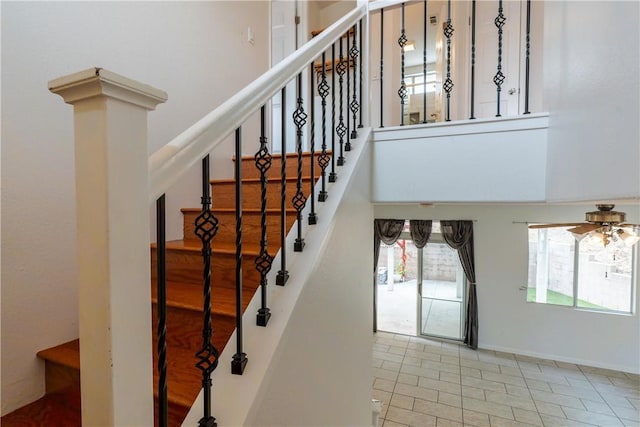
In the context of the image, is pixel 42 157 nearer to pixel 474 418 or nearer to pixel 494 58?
pixel 474 418

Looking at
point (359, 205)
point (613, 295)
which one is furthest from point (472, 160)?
point (613, 295)

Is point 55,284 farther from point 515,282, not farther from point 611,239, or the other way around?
point 515,282

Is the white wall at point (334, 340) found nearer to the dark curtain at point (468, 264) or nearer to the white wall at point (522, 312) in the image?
the dark curtain at point (468, 264)

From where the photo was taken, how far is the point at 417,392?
443cm

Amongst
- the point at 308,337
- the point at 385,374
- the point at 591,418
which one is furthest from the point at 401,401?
the point at 308,337

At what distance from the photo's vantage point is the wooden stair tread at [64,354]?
123cm

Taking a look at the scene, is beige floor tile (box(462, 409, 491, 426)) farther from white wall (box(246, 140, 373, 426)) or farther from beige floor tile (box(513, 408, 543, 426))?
white wall (box(246, 140, 373, 426))

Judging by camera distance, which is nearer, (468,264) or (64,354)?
(64,354)

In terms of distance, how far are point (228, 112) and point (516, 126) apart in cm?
147

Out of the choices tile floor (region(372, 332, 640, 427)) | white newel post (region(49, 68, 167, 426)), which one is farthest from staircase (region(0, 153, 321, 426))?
tile floor (region(372, 332, 640, 427))

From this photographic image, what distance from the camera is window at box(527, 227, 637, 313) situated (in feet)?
16.2

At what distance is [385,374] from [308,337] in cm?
436

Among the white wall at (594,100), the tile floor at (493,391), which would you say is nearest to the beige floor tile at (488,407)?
the tile floor at (493,391)

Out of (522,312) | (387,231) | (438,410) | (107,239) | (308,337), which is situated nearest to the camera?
(107,239)
